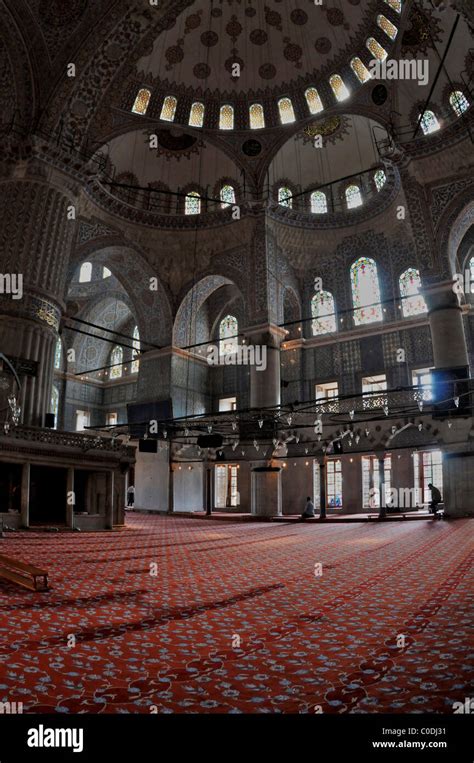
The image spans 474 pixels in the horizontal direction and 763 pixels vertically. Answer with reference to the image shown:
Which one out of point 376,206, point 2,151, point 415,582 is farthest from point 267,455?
point 415,582

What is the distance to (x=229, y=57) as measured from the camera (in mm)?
18172

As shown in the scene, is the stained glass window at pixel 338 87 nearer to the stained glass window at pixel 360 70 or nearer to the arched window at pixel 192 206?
the stained glass window at pixel 360 70

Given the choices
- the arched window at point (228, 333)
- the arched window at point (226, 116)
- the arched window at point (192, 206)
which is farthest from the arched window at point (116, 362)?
the arched window at point (226, 116)

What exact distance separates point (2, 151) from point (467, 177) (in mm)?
11289

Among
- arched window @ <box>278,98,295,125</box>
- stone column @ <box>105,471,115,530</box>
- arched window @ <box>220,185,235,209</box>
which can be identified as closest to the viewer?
stone column @ <box>105,471,115,530</box>

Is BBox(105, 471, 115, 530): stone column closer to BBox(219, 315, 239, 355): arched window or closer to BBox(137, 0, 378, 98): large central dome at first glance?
BBox(219, 315, 239, 355): arched window

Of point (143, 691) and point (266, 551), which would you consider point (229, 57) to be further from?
point (143, 691)

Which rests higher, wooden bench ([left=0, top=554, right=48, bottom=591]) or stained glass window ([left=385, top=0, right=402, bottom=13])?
stained glass window ([left=385, top=0, right=402, bottom=13])

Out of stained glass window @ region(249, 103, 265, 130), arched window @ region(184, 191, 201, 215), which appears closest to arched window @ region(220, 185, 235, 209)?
arched window @ region(184, 191, 201, 215)

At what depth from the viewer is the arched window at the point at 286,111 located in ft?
60.1

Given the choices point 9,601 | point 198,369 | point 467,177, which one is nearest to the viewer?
point 9,601

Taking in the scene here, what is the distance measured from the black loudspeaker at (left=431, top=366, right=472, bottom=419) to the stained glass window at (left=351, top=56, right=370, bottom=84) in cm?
915

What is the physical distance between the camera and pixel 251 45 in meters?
17.8

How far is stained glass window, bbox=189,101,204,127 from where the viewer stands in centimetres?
1856
